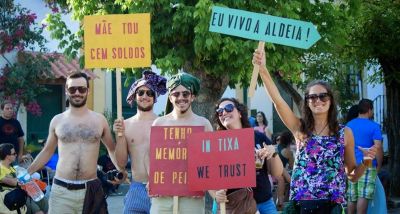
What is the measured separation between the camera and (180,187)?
574cm

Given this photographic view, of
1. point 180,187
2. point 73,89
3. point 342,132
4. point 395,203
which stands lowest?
point 395,203

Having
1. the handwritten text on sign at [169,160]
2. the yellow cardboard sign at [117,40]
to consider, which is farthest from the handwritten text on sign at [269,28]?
the handwritten text on sign at [169,160]

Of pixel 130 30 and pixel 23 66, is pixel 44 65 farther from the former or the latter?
pixel 130 30

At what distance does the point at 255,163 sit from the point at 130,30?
1.61 metres

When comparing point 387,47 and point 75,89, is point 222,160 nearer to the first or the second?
point 75,89

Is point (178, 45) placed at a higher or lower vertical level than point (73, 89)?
higher

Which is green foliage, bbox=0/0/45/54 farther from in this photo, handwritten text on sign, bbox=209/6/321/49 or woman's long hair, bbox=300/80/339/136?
woman's long hair, bbox=300/80/339/136

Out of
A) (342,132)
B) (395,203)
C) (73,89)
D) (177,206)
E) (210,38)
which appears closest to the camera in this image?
(342,132)

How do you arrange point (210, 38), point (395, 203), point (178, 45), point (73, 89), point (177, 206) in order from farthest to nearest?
point (395, 203) → point (178, 45) → point (210, 38) → point (73, 89) → point (177, 206)

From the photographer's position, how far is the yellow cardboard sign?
20.7 ft

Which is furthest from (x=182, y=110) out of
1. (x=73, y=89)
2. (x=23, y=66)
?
(x=23, y=66)

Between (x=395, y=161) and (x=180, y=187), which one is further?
(x=395, y=161)

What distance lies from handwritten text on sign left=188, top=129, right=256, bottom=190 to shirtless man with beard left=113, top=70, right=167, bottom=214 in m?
0.75

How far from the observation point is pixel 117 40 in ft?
20.7
